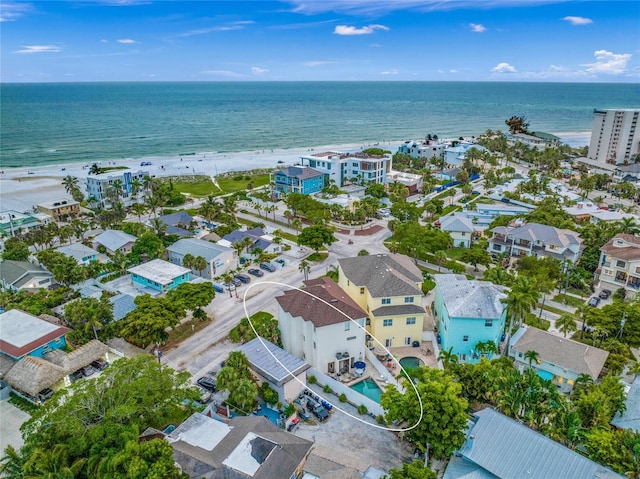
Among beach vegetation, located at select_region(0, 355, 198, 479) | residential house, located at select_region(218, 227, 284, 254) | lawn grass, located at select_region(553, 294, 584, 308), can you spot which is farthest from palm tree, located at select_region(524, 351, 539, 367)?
residential house, located at select_region(218, 227, 284, 254)

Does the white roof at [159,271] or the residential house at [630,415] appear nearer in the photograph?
the residential house at [630,415]

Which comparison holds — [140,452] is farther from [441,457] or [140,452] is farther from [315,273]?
[315,273]

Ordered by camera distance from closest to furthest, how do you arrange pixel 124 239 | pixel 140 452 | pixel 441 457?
pixel 140 452
pixel 441 457
pixel 124 239

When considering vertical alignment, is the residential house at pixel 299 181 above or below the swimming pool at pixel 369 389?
above

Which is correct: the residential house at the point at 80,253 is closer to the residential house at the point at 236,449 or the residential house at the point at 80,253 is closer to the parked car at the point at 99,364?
the parked car at the point at 99,364

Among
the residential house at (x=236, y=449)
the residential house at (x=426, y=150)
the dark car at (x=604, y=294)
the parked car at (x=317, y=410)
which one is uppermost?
the residential house at (x=426, y=150)

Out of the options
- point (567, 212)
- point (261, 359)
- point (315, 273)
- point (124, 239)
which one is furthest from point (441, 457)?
point (567, 212)

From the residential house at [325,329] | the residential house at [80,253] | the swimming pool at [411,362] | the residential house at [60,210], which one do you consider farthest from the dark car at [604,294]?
the residential house at [60,210]
